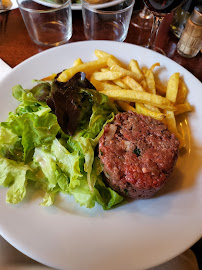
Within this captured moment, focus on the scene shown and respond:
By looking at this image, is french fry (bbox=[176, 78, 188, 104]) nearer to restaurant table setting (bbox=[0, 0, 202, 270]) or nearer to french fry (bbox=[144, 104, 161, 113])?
restaurant table setting (bbox=[0, 0, 202, 270])

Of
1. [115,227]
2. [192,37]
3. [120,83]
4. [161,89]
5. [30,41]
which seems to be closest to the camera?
[115,227]

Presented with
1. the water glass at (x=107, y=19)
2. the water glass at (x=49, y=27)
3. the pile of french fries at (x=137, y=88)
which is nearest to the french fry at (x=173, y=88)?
Result: the pile of french fries at (x=137, y=88)

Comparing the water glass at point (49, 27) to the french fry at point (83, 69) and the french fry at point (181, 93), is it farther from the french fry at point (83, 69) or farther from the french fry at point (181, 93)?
the french fry at point (181, 93)

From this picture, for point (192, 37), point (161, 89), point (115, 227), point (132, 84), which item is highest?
point (192, 37)

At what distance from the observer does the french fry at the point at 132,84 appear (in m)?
1.84

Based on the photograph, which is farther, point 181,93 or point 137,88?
point 181,93

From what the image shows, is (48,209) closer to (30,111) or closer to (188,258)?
(30,111)

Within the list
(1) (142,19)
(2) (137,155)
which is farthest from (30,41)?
(2) (137,155)

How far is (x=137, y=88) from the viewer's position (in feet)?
6.04

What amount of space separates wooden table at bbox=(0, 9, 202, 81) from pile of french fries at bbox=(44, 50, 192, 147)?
66cm

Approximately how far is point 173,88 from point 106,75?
537 millimetres

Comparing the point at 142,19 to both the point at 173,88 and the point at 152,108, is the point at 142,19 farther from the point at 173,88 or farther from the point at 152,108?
the point at 152,108

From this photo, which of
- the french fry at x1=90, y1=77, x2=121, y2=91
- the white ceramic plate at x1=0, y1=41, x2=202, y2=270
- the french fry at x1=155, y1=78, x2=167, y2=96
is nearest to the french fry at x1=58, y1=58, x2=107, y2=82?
the french fry at x1=90, y1=77, x2=121, y2=91

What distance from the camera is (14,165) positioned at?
1.58 meters
